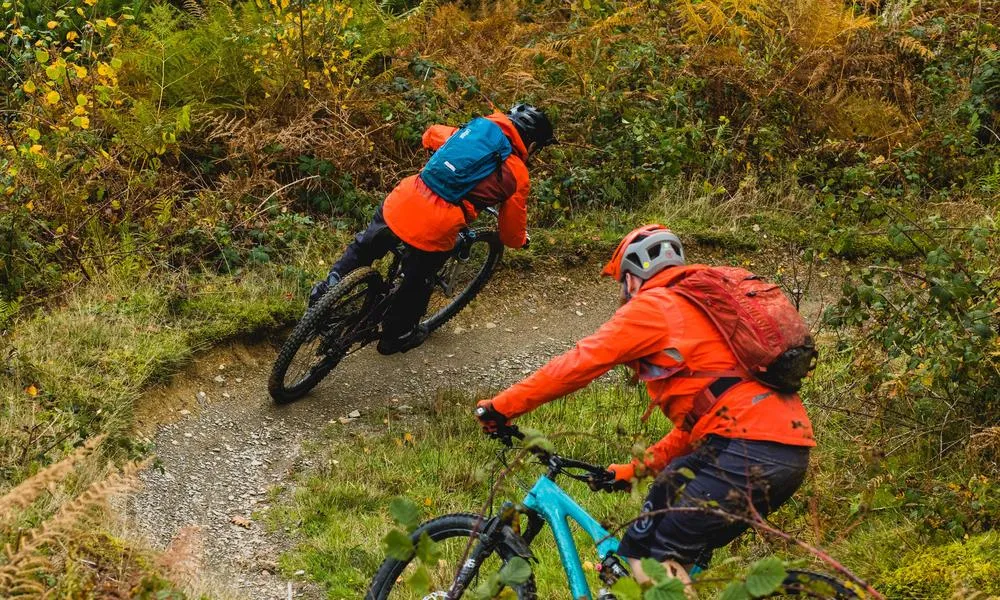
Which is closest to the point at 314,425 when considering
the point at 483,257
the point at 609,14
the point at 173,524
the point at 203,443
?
the point at 203,443

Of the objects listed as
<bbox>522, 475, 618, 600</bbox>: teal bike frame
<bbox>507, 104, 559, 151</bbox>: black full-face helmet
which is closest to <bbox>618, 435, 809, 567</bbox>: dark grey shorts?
<bbox>522, 475, 618, 600</bbox>: teal bike frame

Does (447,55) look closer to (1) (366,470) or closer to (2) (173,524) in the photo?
(1) (366,470)

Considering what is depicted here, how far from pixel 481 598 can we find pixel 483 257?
5.62 meters

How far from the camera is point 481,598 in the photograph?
2729 mm

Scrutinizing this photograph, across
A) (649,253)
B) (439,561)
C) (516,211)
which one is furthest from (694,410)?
(516,211)

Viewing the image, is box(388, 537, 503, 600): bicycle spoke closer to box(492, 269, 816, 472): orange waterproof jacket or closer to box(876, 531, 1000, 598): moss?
box(492, 269, 816, 472): orange waterproof jacket

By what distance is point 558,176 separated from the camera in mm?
10211

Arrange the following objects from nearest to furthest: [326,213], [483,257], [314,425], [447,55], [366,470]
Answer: [366,470], [314,425], [483,257], [326,213], [447,55]

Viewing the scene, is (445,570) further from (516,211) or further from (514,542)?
(516,211)

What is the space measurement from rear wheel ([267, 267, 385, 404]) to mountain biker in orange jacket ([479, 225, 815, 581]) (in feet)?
9.88

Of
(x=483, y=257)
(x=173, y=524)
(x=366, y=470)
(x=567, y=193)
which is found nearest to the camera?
(x=173, y=524)

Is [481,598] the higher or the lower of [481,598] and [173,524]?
the higher

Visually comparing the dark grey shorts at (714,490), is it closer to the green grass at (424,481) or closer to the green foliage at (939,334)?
the green grass at (424,481)

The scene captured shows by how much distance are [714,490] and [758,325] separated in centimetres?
64
